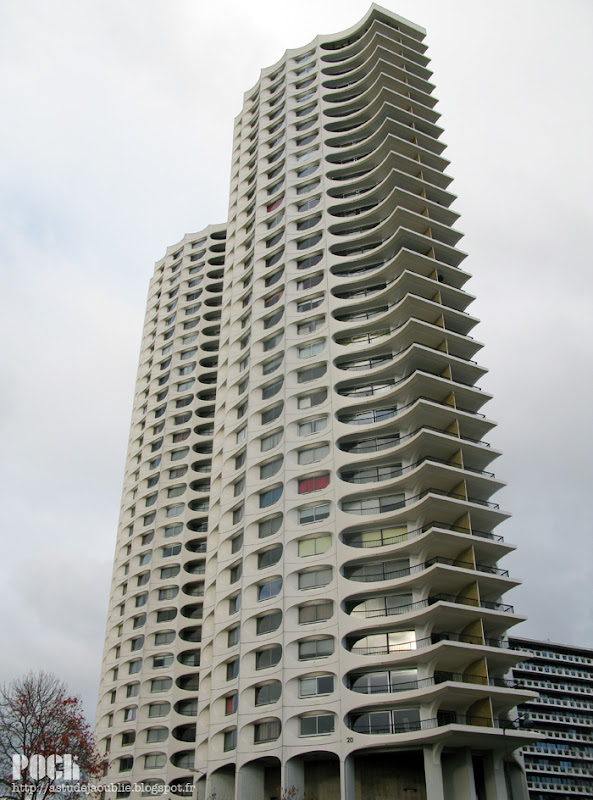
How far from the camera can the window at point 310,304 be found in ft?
207

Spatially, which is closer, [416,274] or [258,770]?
[258,770]

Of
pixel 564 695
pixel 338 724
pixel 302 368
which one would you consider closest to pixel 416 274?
pixel 302 368

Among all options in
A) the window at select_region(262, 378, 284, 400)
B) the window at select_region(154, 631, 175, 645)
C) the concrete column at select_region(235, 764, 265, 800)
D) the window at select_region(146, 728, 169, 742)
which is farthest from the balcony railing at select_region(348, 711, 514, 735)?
the window at select_region(154, 631, 175, 645)

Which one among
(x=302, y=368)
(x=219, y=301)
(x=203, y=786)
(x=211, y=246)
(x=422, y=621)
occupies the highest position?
(x=211, y=246)

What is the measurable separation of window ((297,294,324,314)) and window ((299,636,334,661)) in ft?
92.2

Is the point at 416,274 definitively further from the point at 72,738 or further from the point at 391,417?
the point at 72,738

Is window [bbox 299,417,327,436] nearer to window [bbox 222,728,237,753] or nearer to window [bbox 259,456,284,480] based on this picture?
window [bbox 259,456,284,480]

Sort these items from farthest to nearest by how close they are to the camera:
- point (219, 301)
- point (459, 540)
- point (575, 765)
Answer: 1. point (575, 765)
2. point (219, 301)
3. point (459, 540)

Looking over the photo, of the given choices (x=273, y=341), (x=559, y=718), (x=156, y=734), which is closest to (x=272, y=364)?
(x=273, y=341)

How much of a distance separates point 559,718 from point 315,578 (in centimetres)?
7390

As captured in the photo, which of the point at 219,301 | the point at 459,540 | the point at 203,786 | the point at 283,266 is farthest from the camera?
the point at 219,301

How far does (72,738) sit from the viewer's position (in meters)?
48.7

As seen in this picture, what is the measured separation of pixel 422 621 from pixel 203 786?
22.3 m

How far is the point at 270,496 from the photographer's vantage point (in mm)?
56625
